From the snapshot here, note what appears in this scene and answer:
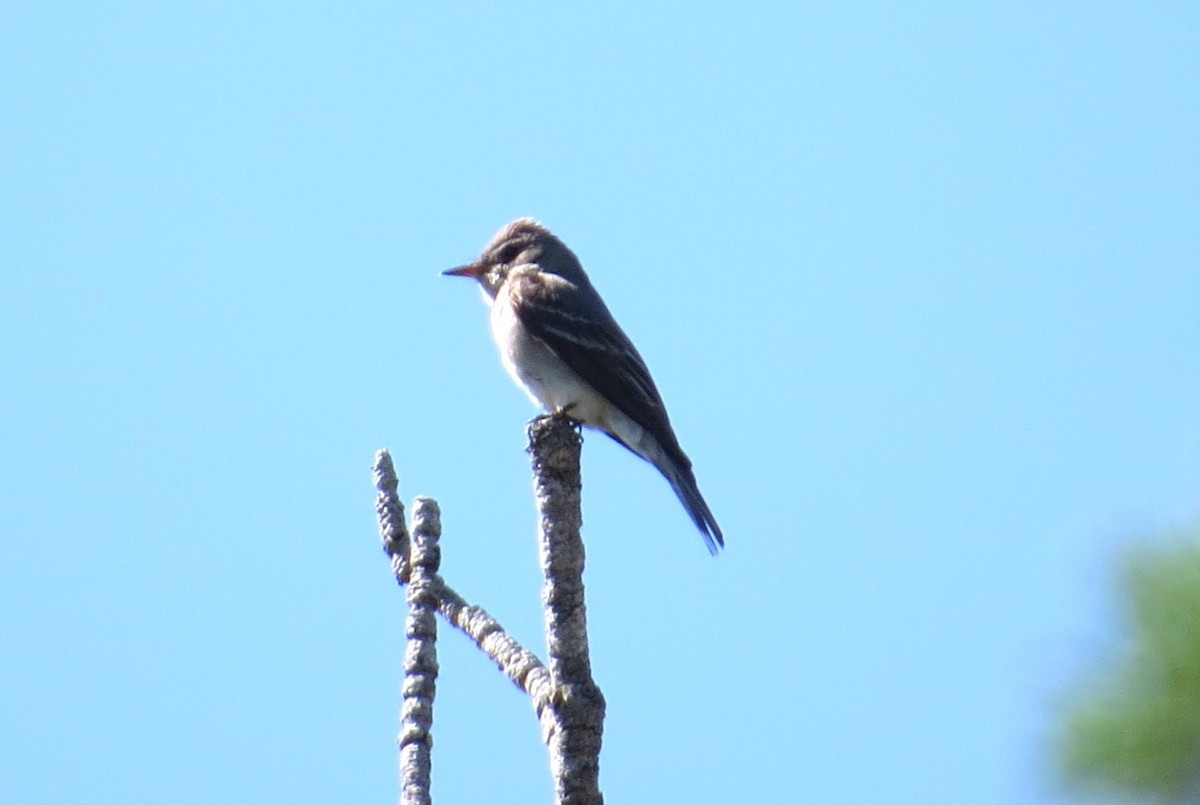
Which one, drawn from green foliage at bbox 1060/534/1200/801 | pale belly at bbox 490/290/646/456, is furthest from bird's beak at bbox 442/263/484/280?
green foliage at bbox 1060/534/1200/801

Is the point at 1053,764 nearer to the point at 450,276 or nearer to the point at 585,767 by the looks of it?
the point at 585,767

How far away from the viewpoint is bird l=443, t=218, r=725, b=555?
8172 millimetres

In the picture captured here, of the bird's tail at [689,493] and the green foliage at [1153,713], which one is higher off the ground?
the bird's tail at [689,493]

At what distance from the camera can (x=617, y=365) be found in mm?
8312

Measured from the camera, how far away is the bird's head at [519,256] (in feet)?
31.4

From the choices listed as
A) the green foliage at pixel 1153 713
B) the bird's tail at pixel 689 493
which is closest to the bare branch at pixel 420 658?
the green foliage at pixel 1153 713

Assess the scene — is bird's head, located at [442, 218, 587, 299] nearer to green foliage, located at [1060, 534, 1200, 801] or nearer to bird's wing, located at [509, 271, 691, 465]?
bird's wing, located at [509, 271, 691, 465]

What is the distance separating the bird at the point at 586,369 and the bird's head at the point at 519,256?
43 centimetres

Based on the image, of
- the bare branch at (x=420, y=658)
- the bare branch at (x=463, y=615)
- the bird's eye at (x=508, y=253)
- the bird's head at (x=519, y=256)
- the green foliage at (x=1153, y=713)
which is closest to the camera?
the green foliage at (x=1153, y=713)

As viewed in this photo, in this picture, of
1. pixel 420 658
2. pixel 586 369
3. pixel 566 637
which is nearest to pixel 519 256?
pixel 586 369

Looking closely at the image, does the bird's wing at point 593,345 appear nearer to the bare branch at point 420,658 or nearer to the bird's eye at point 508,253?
the bird's eye at point 508,253

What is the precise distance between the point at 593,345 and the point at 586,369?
204mm

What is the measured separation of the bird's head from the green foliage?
7909 millimetres

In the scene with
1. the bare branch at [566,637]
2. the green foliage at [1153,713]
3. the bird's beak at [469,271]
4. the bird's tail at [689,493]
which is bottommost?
the green foliage at [1153,713]
